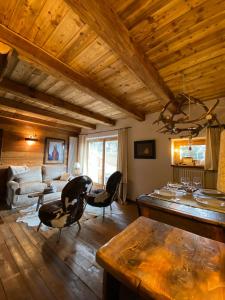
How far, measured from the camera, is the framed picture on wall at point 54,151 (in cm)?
538

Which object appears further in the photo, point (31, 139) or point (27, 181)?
point (31, 139)

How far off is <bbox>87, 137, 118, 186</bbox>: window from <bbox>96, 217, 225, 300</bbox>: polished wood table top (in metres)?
4.17

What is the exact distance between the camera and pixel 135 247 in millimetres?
821

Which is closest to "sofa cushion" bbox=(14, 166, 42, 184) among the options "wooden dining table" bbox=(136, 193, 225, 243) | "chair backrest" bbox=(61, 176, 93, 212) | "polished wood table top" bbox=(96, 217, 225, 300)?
"chair backrest" bbox=(61, 176, 93, 212)

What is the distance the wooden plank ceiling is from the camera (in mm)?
1365

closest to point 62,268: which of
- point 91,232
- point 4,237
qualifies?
point 91,232

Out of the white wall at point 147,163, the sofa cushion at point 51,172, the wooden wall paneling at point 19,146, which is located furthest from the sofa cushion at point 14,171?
the white wall at point 147,163

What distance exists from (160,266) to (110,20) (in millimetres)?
1886

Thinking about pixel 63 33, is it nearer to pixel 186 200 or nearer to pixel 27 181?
pixel 186 200

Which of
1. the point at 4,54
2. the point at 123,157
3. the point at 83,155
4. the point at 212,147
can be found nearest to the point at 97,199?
the point at 123,157

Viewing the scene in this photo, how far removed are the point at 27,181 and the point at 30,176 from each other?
0.19 m

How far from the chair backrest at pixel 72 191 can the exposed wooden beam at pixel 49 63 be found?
1525 mm

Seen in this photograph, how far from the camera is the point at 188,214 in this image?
140cm

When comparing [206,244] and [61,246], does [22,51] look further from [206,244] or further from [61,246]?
[61,246]
